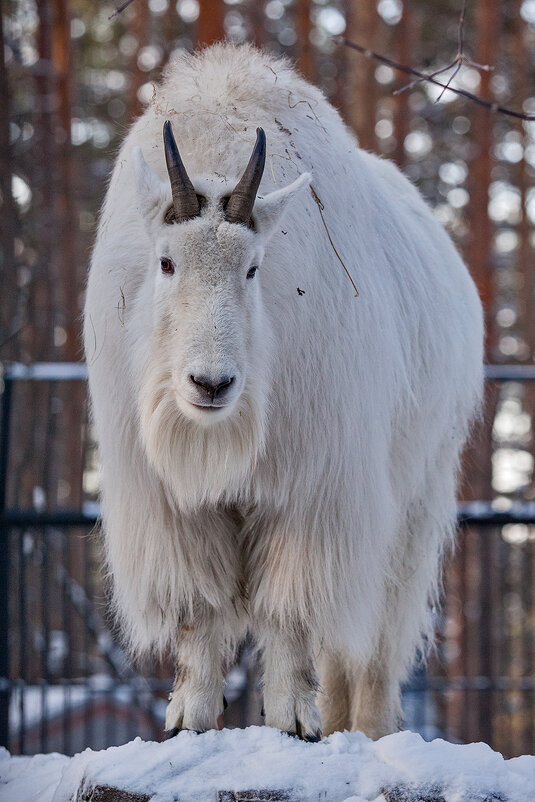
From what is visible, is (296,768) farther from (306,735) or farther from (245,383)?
(245,383)

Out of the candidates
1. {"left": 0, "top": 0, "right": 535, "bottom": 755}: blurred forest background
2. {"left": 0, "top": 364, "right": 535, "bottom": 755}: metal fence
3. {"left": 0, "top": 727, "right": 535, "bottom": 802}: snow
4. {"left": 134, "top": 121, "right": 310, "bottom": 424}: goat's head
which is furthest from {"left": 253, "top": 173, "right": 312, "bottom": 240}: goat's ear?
{"left": 0, "top": 0, "right": 535, "bottom": 755}: blurred forest background

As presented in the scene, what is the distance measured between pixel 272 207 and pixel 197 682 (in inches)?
64.3

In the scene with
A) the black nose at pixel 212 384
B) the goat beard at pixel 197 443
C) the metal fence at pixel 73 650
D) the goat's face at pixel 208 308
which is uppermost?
the goat's face at pixel 208 308

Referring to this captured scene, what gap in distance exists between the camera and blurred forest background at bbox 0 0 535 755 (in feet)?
23.8

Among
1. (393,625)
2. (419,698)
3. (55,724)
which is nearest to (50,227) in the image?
(55,724)

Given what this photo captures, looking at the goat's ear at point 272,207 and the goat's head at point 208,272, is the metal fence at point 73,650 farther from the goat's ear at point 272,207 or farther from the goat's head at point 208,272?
the goat's ear at point 272,207

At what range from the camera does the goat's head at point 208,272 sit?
9.57ft

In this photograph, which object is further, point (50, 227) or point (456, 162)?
point (456, 162)

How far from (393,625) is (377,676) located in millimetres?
226

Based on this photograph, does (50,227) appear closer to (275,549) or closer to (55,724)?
(55,724)

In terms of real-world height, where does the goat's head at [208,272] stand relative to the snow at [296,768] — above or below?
above

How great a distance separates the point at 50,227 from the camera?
42.4ft

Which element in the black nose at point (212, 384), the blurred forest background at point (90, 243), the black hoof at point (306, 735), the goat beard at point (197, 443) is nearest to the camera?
the black nose at point (212, 384)

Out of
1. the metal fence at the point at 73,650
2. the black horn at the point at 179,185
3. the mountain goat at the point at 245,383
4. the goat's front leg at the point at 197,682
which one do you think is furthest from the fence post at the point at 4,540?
the black horn at the point at 179,185
